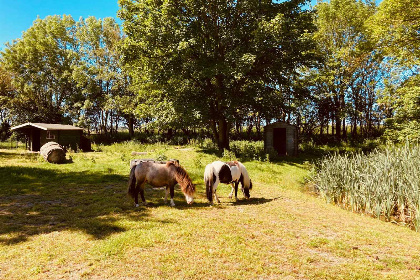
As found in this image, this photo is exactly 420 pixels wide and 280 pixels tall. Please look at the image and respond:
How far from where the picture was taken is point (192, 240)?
559 centimetres

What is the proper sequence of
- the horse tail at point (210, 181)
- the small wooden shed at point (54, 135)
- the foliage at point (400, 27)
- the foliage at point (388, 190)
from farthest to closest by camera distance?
1. the small wooden shed at point (54, 135)
2. the foliage at point (400, 27)
3. the horse tail at point (210, 181)
4. the foliage at point (388, 190)

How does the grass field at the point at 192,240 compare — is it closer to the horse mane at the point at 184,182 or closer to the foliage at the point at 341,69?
the horse mane at the point at 184,182

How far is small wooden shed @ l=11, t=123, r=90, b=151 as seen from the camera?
26.6m

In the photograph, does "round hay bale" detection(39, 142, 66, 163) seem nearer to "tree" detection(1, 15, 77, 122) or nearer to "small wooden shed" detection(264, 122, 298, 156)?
"small wooden shed" detection(264, 122, 298, 156)

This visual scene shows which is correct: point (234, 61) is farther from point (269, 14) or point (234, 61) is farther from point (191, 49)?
point (269, 14)

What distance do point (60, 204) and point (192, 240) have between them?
19.0ft

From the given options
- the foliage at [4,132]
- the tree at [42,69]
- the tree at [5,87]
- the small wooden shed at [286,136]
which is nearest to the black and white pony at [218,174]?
the small wooden shed at [286,136]

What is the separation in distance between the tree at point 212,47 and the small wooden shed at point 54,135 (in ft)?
39.5

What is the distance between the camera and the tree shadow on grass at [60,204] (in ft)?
20.6

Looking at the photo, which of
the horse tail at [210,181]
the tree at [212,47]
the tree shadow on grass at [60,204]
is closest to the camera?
the tree shadow on grass at [60,204]

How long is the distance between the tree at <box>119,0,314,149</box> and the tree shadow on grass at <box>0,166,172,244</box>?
422 inches

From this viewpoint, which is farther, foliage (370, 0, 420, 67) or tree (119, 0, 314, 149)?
tree (119, 0, 314, 149)

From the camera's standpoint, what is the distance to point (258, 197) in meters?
10.3

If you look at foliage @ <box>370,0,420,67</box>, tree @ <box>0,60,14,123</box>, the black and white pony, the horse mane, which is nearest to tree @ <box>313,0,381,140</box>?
foliage @ <box>370,0,420,67</box>
